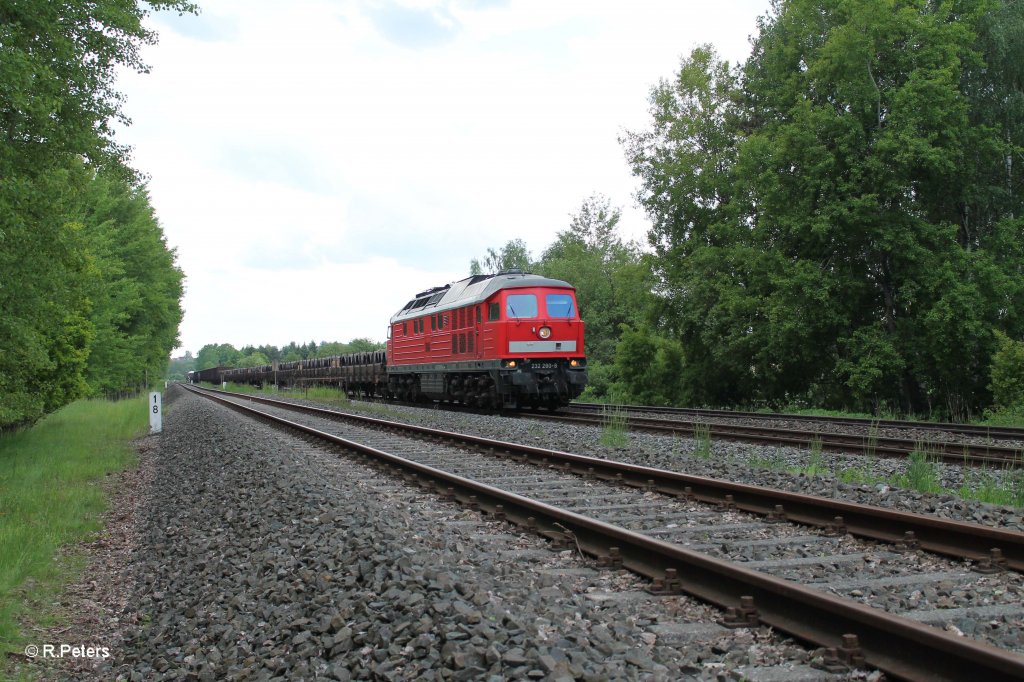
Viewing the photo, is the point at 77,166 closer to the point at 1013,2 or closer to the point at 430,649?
the point at 430,649

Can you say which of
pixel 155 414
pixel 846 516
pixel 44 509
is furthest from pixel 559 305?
pixel 846 516

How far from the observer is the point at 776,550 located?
5332 mm

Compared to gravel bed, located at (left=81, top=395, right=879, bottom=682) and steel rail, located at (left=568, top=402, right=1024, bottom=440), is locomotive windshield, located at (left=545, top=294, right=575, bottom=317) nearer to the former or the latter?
steel rail, located at (left=568, top=402, right=1024, bottom=440)

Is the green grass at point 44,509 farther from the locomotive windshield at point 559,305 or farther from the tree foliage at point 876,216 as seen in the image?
the tree foliage at point 876,216

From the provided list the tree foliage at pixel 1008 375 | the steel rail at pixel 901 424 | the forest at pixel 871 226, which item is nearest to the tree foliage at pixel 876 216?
the forest at pixel 871 226

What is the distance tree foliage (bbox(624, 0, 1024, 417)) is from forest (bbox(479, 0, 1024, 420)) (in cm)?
6

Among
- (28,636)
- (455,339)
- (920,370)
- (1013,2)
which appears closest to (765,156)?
(920,370)

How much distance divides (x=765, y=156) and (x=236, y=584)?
23.3 meters

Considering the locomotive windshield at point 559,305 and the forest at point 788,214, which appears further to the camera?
the locomotive windshield at point 559,305

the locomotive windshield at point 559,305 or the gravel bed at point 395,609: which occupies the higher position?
the locomotive windshield at point 559,305

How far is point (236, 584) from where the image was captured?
18.2 ft

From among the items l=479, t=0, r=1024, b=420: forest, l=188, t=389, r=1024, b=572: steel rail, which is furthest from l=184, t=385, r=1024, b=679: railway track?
l=479, t=0, r=1024, b=420: forest

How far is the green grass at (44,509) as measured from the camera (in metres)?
6.05

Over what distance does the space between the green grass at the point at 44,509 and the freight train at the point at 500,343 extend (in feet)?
28.2
